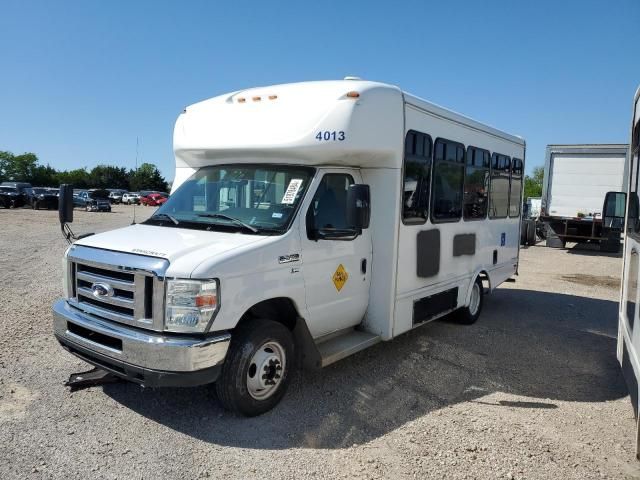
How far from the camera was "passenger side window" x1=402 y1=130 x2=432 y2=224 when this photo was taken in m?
5.46

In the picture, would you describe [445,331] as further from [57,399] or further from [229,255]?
[57,399]

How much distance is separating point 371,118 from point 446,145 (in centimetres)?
179

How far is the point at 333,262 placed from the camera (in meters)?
4.85

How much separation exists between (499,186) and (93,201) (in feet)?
125

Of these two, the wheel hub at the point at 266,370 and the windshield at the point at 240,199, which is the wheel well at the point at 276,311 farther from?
the windshield at the point at 240,199

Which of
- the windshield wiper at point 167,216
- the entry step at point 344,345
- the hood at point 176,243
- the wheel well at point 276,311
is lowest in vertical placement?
the entry step at point 344,345

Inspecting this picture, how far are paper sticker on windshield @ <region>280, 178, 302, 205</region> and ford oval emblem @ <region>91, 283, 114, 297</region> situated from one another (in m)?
1.61

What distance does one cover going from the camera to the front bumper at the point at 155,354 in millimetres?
3686

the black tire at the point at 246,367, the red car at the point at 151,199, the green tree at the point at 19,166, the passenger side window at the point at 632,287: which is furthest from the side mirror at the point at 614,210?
the green tree at the point at 19,166

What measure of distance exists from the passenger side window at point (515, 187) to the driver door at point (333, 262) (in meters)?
4.36

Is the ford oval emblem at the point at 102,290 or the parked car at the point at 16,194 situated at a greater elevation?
the parked car at the point at 16,194

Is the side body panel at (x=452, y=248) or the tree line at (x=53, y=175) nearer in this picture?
the side body panel at (x=452, y=248)

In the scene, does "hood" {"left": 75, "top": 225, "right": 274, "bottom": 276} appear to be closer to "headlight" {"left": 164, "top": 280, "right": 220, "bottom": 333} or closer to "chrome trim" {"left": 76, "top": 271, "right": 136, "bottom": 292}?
"headlight" {"left": 164, "top": 280, "right": 220, "bottom": 333}

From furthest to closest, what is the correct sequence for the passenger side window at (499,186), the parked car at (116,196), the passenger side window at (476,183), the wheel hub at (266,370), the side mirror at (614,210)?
the parked car at (116,196) < the passenger side window at (499,186) < the passenger side window at (476,183) < the side mirror at (614,210) < the wheel hub at (266,370)
